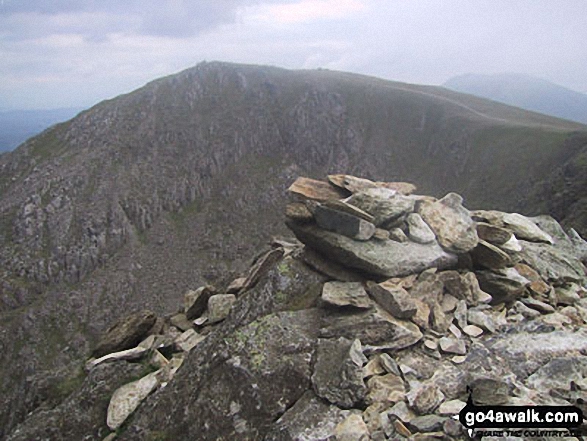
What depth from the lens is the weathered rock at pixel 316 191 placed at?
16.2 metres

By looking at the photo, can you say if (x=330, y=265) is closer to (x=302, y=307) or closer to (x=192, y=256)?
(x=302, y=307)

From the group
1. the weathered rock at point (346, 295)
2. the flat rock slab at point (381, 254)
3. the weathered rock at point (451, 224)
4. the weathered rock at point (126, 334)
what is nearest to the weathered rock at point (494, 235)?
the weathered rock at point (451, 224)

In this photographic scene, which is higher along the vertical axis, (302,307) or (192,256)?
(302,307)

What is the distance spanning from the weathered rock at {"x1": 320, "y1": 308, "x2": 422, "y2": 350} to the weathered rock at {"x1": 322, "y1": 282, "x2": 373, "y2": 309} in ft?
1.03

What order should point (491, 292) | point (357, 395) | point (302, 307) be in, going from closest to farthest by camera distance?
point (357, 395) → point (302, 307) → point (491, 292)

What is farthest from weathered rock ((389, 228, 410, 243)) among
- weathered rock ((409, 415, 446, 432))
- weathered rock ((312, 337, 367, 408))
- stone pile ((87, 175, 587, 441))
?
weathered rock ((409, 415, 446, 432))

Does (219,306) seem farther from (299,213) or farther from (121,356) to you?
(299,213)

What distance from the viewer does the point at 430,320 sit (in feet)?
39.3

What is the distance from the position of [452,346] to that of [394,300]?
1.89m

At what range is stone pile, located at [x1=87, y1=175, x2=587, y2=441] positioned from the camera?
9180 millimetres

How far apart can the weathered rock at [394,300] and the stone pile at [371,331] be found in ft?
0.14

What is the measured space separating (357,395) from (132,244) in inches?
6886

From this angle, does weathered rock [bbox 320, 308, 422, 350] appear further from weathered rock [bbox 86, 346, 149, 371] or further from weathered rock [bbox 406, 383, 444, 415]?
weathered rock [bbox 86, 346, 149, 371]

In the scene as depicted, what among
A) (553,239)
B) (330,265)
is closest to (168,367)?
(330,265)
